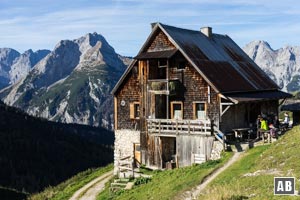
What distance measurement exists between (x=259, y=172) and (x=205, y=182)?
4.43m

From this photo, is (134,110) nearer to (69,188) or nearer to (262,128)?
(69,188)

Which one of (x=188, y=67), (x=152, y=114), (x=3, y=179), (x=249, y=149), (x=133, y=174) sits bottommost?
(x=3, y=179)

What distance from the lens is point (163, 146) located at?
41906mm

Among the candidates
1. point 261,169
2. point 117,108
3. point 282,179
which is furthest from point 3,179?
point 282,179

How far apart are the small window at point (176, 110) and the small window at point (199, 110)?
1478 mm

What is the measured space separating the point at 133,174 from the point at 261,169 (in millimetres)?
16876

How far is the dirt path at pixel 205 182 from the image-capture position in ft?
89.7

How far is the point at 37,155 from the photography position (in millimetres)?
171375

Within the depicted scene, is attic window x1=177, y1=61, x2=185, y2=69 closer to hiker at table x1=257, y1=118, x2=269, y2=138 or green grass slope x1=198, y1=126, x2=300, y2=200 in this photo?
hiker at table x1=257, y1=118, x2=269, y2=138

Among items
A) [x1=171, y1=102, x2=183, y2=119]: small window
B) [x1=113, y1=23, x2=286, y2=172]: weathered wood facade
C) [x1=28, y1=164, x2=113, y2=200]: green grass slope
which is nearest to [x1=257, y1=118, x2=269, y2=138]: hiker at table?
[x1=113, y1=23, x2=286, y2=172]: weathered wood facade

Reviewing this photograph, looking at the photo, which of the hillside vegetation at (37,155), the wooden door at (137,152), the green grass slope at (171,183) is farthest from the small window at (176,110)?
the hillside vegetation at (37,155)

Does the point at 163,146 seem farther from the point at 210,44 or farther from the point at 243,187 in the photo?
the point at 243,187

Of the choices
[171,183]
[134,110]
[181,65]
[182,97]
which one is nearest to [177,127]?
[182,97]

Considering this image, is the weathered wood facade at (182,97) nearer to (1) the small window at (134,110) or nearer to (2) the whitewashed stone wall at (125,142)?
(1) the small window at (134,110)
